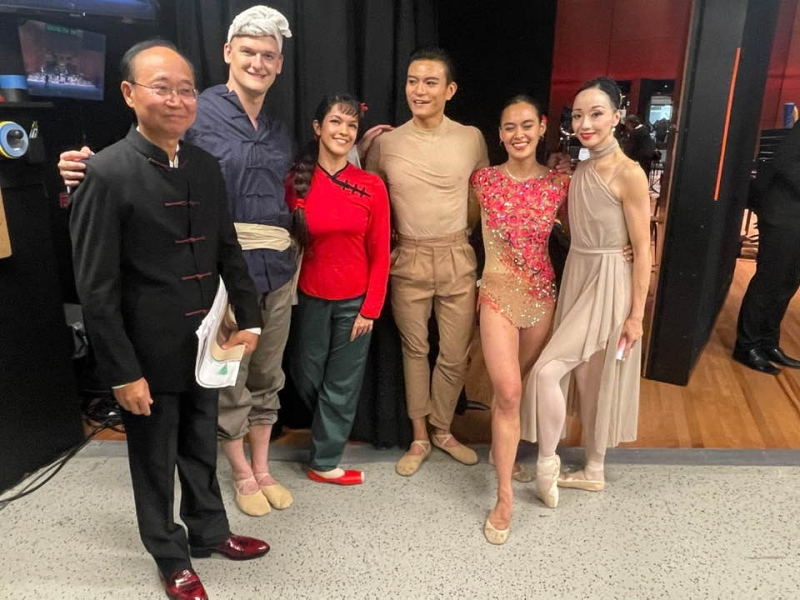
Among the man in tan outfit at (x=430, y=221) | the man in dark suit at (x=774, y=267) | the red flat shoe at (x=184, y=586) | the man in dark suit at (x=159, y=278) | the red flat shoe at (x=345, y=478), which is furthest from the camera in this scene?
the man in dark suit at (x=774, y=267)

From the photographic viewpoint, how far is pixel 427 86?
204 cm

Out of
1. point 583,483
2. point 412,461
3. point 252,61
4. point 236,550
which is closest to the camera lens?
point 252,61

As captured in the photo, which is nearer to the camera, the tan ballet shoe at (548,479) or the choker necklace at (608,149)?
the choker necklace at (608,149)

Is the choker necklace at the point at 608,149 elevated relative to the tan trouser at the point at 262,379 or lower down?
elevated

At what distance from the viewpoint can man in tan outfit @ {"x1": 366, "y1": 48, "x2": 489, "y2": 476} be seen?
82.4 inches

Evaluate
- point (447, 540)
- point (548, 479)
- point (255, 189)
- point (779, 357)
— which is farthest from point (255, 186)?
point (779, 357)

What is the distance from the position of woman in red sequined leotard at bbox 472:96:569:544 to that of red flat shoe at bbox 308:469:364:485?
534mm

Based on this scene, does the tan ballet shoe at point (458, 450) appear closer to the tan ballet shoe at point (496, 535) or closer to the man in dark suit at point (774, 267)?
the tan ballet shoe at point (496, 535)

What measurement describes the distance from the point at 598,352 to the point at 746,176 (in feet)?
9.50

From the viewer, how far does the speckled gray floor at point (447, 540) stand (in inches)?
71.9

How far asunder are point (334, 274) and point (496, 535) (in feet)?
3.33

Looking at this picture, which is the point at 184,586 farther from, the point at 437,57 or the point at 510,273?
the point at 437,57

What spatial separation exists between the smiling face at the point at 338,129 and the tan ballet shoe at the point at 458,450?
122cm

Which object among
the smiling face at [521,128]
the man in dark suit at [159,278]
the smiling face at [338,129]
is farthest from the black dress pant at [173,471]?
the smiling face at [521,128]
